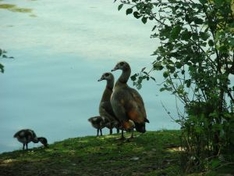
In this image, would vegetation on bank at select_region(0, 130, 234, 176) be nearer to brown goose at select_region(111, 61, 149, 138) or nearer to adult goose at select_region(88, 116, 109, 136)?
brown goose at select_region(111, 61, 149, 138)

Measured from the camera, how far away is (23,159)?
903cm

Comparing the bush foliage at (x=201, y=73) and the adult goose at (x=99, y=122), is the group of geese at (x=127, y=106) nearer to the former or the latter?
the adult goose at (x=99, y=122)

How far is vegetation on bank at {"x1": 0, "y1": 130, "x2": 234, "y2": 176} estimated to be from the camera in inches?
316

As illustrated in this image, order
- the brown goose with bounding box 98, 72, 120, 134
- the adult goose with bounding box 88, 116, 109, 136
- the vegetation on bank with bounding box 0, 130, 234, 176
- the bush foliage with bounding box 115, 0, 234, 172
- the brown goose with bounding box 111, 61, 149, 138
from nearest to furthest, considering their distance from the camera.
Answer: the bush foliage with bounding box 115, 0, 234, 172
the vegetation on bank with bounding box 0, 130, 234, 176
the brown goose with bounding box 111, 61, 149, 138
the brown goose with bounding box 98, 72, 120, 134
the adult goose with bounding box 88, 116, 109, 136

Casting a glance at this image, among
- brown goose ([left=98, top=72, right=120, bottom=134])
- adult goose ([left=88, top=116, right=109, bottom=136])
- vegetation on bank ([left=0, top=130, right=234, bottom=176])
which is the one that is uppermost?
brown goose ([left=98, top=72, right=120, bottom=134])

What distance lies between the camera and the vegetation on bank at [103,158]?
8.03 m

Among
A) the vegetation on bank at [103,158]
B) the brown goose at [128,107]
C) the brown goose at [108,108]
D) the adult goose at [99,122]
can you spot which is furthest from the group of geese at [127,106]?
the adult goose at [99,122]

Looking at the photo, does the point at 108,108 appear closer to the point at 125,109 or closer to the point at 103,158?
the point at 125,109

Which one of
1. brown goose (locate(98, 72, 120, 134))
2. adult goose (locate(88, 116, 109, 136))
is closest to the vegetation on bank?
brown goose (locate(98, 72, 120, 134))

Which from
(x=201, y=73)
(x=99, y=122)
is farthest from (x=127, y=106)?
(x=201, y=73)

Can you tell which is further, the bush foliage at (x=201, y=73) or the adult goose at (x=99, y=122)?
the adult goose at (x=99, y=122)

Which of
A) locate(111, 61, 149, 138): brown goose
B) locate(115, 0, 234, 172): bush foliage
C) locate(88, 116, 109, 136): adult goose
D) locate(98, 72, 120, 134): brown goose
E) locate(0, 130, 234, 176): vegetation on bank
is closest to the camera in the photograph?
locate(115, 0, 234, 172): bush foliage

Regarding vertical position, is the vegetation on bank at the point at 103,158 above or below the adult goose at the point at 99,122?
below

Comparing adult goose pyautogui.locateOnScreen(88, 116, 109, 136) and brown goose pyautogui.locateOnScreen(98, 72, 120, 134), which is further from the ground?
brown goose pyautogui.locateOnScreen(98, 72, 120, 134)
